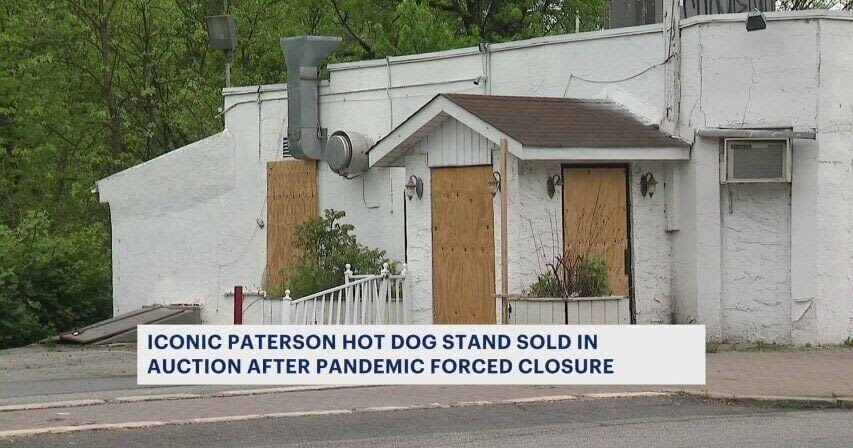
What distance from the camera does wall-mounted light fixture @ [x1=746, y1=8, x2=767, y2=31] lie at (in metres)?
15.0

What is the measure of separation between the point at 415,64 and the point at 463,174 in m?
2.89

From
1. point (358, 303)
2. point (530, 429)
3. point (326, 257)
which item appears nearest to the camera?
point (530, 429)

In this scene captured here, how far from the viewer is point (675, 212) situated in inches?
627

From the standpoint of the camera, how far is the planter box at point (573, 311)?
46.5 feet

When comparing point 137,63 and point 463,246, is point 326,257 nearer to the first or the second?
point 463,246

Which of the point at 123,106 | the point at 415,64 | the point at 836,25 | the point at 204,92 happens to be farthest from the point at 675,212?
the point at 123,106

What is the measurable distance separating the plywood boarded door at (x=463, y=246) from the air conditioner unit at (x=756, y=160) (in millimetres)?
2739

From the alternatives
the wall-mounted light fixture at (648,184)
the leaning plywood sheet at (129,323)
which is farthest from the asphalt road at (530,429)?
the leaning plywood sheet at (129,323)

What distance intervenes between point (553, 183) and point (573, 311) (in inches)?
72.8

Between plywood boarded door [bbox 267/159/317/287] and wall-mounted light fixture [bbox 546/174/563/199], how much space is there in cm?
481

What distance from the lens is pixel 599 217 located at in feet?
52.0

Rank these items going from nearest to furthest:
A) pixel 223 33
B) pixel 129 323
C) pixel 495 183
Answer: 1. pixel 495 183
2. pixel 129 323
3. pixel 223 33

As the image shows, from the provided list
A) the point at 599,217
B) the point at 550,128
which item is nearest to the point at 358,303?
the point at 599,217

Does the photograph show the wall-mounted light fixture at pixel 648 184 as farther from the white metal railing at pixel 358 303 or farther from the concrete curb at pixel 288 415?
the concrete curb at pixel 288 415
